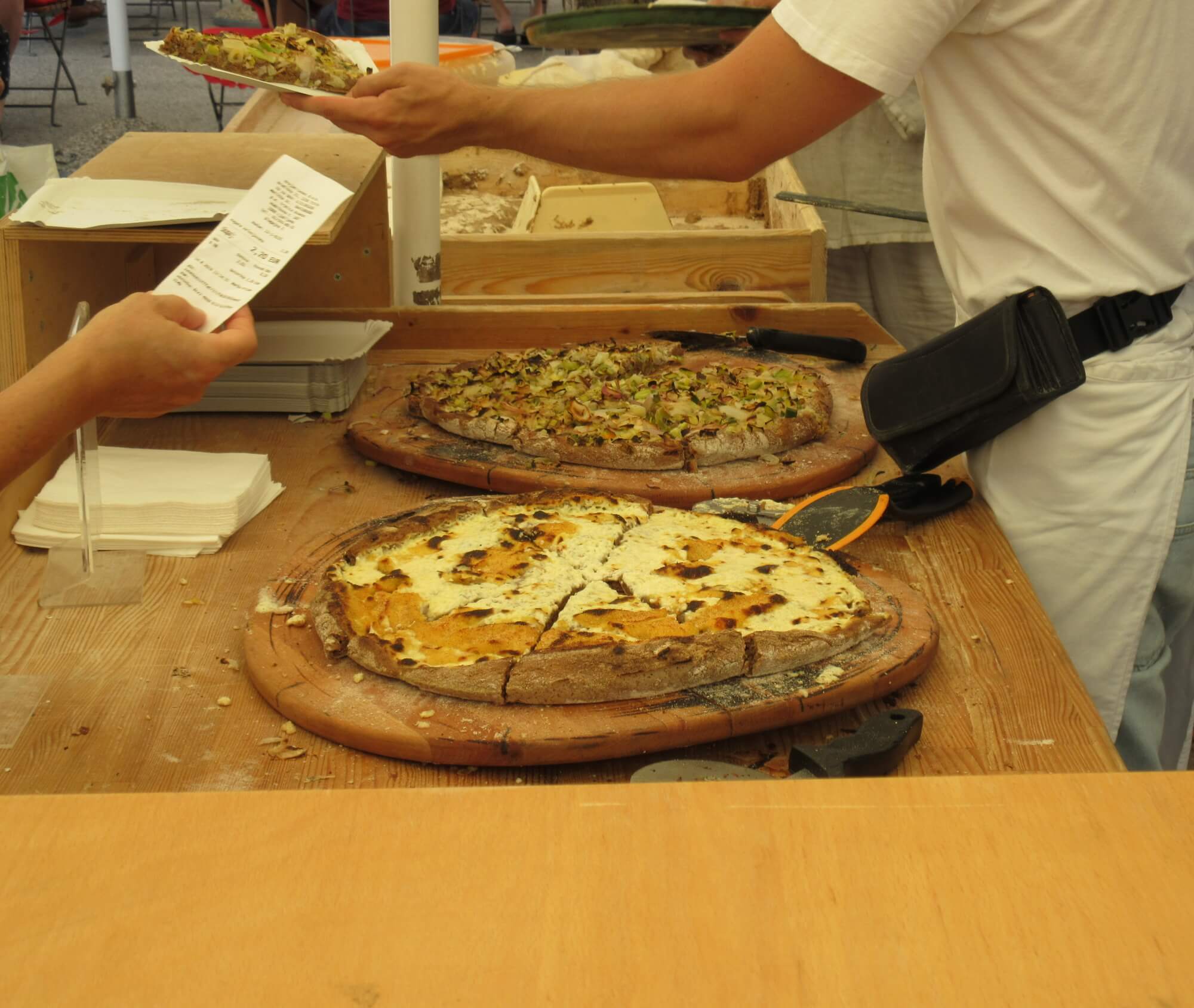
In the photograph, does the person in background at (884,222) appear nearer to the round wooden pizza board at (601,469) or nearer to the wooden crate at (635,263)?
the wooden crate at (635,263)

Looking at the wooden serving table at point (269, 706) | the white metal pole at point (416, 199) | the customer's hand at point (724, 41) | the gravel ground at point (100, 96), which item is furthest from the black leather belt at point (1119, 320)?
the gravel ground at point (100, 96)

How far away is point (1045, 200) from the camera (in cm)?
168

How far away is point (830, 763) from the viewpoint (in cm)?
117

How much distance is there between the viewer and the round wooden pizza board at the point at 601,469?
1.91 m

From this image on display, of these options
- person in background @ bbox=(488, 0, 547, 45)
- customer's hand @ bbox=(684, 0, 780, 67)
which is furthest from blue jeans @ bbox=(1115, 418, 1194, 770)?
person in background @ bbox=(488, 0, 547, 45)

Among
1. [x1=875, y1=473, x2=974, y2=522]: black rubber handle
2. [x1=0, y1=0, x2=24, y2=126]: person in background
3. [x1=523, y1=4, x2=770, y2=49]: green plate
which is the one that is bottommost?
[x1=0, y1=0, x2=24, y2=126]: person in background

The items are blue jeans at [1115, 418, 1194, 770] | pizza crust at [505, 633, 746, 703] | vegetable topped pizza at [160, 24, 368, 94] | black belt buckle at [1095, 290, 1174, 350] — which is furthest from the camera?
vegetable topped pizza at [160, 24, 368, 94]

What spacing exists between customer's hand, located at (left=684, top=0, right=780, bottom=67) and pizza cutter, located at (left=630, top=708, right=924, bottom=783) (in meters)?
1.17

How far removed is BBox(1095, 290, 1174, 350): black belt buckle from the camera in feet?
5.57

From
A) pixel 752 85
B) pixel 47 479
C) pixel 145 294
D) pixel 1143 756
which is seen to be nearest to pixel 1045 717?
pixel 1143 756

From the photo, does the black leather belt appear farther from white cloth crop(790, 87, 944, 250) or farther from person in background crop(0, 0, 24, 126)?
person in background crop(0, 0, 24, 126)

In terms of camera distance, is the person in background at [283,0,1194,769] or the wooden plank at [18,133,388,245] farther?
the wooden plank at [18,133,388,245]

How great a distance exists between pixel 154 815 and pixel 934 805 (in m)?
0.45

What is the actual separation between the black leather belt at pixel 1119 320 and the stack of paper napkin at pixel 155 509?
115cm
